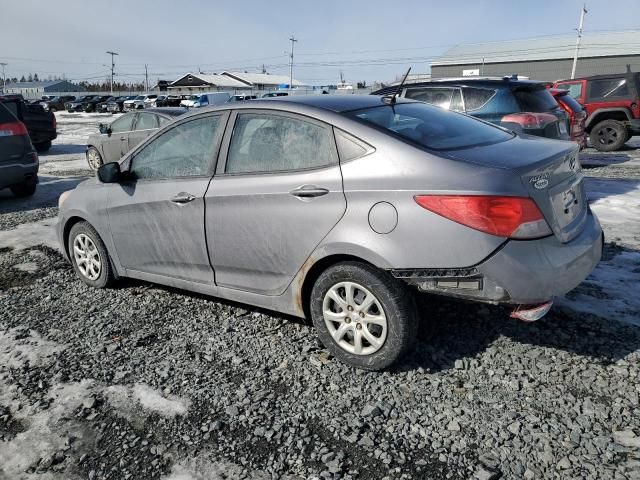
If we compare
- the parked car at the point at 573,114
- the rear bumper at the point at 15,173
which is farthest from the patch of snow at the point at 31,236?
the parked car at the point at 573,114

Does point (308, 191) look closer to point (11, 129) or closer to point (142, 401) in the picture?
point (142, 401)

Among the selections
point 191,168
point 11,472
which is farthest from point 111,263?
point 11,472

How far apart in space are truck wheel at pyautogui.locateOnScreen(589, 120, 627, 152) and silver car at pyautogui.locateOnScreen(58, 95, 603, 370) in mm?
10720

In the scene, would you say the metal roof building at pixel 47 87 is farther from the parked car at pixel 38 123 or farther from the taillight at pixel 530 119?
the taillight at pixel 530 119

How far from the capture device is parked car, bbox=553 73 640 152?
12.2 meters

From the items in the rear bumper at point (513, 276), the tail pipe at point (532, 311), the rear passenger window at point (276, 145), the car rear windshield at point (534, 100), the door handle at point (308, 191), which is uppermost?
the car rear windshield at point (534, 100)

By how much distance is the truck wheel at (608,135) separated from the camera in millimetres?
12477

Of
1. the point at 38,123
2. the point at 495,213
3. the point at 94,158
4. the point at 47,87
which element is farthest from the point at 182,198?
the point at 47,87

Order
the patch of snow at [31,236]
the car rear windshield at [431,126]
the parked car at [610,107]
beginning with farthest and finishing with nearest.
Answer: the parked car at [610,107], the patch of snow at [31,236], the car rear windshield at [431,126]

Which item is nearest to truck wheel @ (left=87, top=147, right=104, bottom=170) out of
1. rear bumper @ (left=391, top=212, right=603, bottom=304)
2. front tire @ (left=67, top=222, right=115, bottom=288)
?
front tire @ (left=67, top=222, right=115, bottom=288)

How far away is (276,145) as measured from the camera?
3.35 m

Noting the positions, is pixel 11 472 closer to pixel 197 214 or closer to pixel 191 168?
pixel 197 214

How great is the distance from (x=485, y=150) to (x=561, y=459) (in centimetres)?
168

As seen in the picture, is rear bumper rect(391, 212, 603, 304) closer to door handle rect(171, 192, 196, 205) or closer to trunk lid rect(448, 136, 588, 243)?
trunk lid rect(448, 136, 588, 243)
